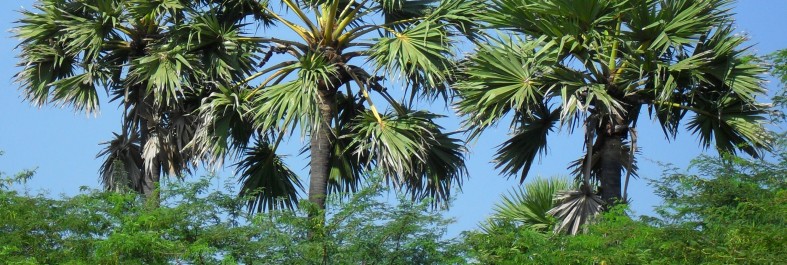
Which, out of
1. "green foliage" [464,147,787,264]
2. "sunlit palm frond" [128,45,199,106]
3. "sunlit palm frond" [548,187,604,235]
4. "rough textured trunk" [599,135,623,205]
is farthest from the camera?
"sunlit palm frond" [128,45,199,106]

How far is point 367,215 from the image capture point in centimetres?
2045

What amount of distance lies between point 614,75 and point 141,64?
7.02 metres

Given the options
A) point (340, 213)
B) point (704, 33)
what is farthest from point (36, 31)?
point (704, 33)

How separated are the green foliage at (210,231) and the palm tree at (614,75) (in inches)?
119

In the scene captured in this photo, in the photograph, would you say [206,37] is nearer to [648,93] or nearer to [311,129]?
[311,129]

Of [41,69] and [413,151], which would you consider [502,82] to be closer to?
[413,151]

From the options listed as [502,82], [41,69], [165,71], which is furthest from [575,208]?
[41,69]

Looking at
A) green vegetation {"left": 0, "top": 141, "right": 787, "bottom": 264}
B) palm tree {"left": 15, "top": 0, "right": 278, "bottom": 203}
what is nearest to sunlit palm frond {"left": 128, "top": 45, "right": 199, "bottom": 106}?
palm tree {"left": 15, "top": 0, "right": 278, "bottom": 203}

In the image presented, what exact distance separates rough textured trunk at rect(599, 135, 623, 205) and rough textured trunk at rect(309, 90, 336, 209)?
3.92 metres

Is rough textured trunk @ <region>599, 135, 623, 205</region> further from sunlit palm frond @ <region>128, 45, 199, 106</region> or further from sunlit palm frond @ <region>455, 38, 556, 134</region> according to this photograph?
sunlit palm frond @ <region>128, 45, 199, 106</region>

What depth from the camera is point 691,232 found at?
18.3m

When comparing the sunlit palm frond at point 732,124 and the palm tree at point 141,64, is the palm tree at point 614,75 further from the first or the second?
the palm tree at point 141,64

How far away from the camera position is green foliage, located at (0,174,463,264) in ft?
64.4

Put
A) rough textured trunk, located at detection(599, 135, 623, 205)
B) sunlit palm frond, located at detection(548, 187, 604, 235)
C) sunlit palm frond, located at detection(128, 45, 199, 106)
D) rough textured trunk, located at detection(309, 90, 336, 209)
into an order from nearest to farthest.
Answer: sunlit palm frond, located at detection(548, 187, 604, 235) < rough textured trunk, located at detection(599, 135, 623, 205) < rough textured trunk, located at detection(309, 90, 336, 209) < sunlit palm frond, located at detection(128, 45, 199, 106)
